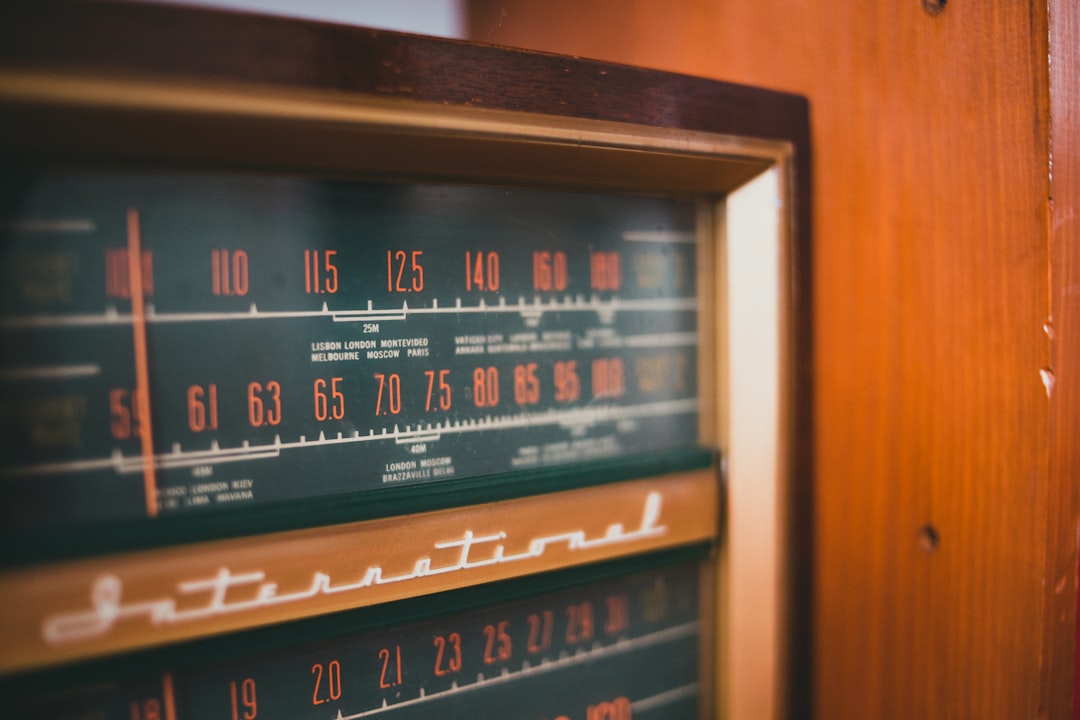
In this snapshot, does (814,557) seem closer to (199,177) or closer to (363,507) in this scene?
(363,507)

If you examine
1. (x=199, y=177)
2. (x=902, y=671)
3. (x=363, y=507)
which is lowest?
(x=902, y=671)

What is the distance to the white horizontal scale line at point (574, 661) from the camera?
71 cm

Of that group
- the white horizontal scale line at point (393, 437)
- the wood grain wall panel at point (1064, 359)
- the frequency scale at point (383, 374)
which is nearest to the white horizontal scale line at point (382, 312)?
the frequency scale at point (383, 374)

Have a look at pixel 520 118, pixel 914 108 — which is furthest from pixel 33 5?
pixel 914 108

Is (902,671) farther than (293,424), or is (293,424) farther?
(902,671)

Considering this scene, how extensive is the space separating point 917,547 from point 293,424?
0.64 m

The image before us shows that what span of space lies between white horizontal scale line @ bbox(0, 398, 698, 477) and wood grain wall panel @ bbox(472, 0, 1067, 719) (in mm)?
214

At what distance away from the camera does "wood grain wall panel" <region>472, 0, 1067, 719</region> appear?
68 centimetres

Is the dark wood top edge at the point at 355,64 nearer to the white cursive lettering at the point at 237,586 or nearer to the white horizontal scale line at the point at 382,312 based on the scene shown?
the white horizontal scale line at the point at 382,312

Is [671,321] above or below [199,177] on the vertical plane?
below

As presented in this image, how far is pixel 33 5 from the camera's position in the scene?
1.57ft

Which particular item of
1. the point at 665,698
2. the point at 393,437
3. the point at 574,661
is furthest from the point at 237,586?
the point at 665,698

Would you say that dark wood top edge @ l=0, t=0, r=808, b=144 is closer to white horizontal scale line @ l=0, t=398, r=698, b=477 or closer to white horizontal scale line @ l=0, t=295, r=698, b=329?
white horizontal scale line @ l=0, t=295, r=698, b=329

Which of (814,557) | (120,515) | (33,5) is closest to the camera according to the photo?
(33,5)
